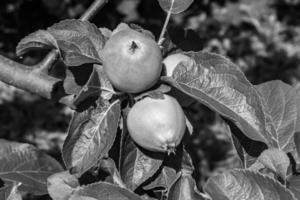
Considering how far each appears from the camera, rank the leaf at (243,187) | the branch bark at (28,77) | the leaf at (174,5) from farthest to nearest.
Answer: the branch bark at (28,77), the leaf at (174,5), the leaf at (243,187)

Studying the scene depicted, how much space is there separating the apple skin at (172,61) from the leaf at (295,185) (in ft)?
1.17

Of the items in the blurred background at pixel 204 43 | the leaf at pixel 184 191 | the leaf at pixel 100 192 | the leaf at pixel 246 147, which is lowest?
the blurred background at pixel 204 43

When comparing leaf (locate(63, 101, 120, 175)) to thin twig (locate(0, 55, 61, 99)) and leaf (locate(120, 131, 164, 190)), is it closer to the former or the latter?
leaf (locate(120, 131, 164, 190))

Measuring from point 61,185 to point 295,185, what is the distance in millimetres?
538

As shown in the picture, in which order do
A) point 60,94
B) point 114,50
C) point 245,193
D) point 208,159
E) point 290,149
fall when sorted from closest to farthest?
point 245,193
point 114,50
point 290,149
point 60,94
point 208,159

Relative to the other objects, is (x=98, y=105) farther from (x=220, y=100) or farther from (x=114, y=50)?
(x=220, y=100)

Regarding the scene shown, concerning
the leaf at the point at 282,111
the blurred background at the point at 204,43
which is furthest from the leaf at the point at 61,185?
the blurred background at the point at 204,43

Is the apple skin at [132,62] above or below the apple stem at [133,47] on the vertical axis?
below

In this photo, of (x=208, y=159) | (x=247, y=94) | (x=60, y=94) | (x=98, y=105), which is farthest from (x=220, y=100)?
(x=208, y=159)

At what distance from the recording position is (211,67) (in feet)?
3.84

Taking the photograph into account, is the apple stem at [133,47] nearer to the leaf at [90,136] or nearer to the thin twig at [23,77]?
the leaf at [90,136]

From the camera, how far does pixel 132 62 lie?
3.69 feet

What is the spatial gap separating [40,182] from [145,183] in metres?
0.30

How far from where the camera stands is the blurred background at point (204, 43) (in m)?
3.26
